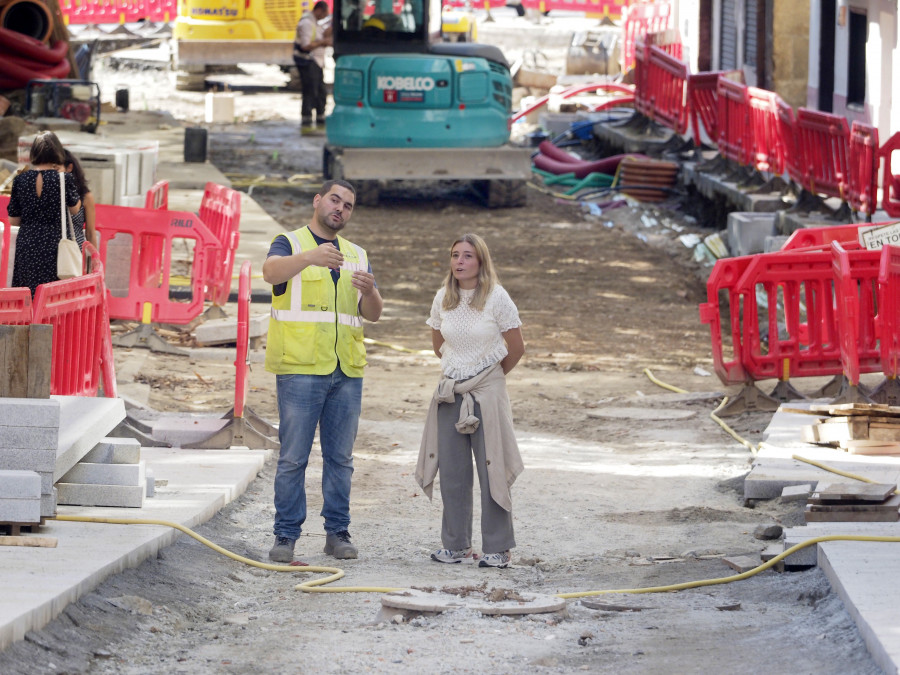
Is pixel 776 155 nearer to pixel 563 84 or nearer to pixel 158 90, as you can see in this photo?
pixel 563 84

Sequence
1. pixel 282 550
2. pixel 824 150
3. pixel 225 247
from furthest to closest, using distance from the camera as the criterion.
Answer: pixel 824 150 < pixel 225 247 < pixel 282 550

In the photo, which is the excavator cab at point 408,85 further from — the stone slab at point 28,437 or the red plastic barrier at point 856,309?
the stone slab at point 28,437

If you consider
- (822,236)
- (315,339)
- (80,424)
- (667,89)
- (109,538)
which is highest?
(667,89)

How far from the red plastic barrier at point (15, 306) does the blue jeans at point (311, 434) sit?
1.26 metres

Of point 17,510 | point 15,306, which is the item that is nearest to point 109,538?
point 17,510

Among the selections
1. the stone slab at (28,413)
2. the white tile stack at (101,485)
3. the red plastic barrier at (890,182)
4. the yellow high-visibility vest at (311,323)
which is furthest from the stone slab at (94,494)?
the red plastic barrier at (890,182)

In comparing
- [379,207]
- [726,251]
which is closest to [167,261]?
[726,251]

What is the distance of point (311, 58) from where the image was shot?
26.9 meters

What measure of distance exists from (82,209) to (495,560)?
14.7ft

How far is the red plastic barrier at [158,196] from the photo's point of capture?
523 inches

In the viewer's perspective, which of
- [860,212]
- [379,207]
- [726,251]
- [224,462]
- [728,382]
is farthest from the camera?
[379,207]

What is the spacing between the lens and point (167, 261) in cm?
1117

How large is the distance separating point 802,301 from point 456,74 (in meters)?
7.84

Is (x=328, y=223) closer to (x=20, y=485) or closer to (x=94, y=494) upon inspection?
(x=94, y=494)
